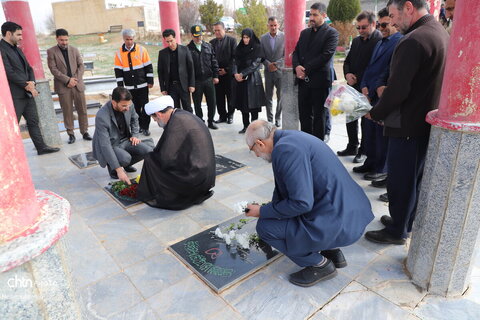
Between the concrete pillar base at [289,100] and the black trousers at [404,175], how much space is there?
132 inches

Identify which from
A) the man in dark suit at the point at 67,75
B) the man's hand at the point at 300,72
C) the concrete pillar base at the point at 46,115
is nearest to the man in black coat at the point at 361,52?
the man's hand at the point at 300,72

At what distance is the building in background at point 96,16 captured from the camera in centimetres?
4875

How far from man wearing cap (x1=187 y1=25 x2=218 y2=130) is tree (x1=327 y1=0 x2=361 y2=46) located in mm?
18225

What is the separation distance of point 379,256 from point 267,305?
1102 millimetres

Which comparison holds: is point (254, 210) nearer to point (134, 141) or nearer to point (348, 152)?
point (134, 141)

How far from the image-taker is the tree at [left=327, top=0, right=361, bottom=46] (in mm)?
22609

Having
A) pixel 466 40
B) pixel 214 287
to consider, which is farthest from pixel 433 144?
pixel 214 287

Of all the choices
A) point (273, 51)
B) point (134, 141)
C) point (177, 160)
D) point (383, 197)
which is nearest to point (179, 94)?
point (273, 51)

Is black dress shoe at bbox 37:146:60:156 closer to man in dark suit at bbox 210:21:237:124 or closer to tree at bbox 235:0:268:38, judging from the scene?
man in dark suit at bbox 210:21:237:124

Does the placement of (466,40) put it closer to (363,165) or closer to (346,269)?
(346,269)

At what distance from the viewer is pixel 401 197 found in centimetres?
292

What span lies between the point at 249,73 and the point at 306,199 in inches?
182

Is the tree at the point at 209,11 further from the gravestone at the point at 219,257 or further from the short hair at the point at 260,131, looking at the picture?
the short hair at the point at 260,131

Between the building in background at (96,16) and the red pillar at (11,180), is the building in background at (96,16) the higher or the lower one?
the higher one
